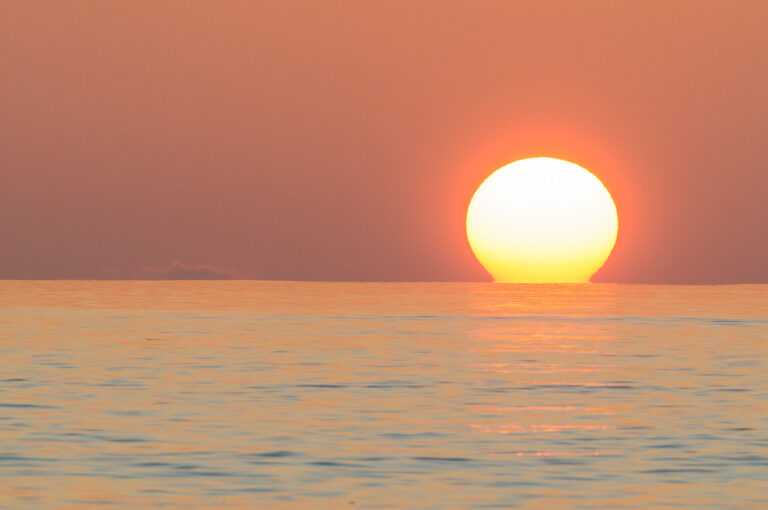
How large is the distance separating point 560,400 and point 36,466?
16790 mm

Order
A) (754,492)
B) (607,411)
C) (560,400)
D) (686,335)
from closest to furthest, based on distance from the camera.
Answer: (754,492), (607,411), (560,400), (686,335)

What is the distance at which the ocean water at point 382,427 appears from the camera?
23.3 metres

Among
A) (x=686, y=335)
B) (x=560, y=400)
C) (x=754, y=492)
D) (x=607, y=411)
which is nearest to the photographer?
(x=754, y=492)

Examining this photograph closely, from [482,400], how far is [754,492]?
53.1 ft

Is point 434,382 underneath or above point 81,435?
above

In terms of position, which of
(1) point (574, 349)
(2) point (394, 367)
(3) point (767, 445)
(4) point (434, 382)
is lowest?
(3) point (767, 445)

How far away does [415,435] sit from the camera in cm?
3047

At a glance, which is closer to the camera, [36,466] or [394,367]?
[36,466]

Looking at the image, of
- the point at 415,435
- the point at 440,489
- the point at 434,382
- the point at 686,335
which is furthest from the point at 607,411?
the point at 686,335

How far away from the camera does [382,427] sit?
31812 millimetres

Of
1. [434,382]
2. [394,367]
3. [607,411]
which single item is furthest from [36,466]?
[394,367]

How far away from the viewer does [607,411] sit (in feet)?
118

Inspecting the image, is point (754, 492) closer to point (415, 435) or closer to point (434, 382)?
point (415, 435)

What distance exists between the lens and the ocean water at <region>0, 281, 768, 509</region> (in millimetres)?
23297
